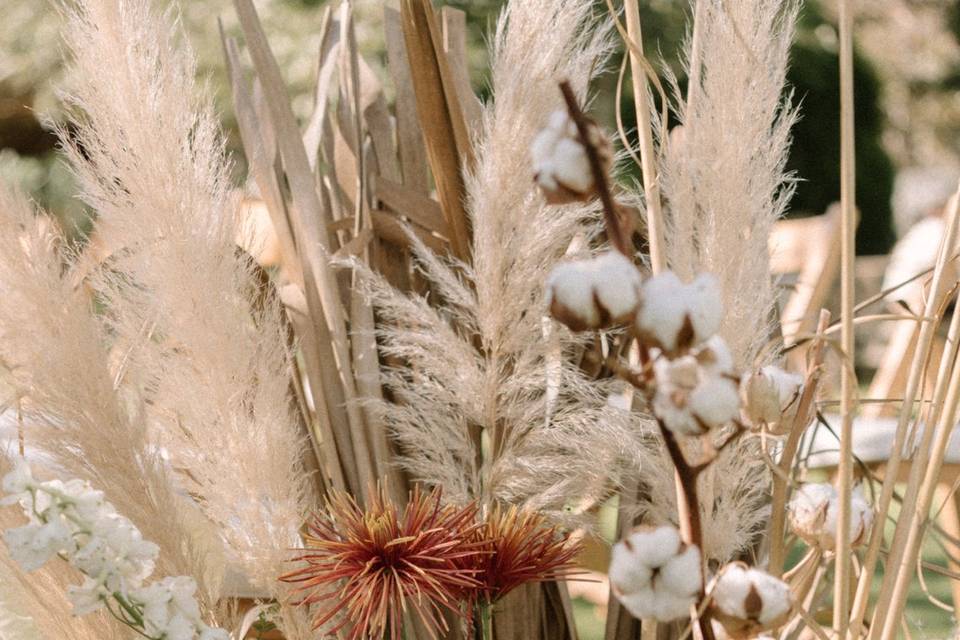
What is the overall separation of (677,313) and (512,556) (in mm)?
209

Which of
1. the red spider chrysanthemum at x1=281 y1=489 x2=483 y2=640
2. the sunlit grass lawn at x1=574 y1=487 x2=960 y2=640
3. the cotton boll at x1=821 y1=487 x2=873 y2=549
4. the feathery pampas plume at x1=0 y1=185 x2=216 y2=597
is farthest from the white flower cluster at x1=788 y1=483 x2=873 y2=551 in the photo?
the sunlit grass lawn at x1=574 y1=487 x2=960 y2=640

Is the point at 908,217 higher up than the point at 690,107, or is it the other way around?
the point at 690,107

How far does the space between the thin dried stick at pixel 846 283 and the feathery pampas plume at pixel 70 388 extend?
26 centimetres

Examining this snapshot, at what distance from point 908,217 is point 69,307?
6.91 m

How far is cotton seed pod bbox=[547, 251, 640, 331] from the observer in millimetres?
260

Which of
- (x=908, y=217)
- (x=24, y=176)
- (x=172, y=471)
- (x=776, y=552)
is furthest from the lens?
(x=908, y=217)

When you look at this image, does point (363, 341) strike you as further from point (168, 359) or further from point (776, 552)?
point (776, 552)

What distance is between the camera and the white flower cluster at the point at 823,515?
385mm

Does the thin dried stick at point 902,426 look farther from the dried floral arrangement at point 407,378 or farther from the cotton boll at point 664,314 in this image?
the cotton boll at point 664,314

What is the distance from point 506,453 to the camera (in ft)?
1.56

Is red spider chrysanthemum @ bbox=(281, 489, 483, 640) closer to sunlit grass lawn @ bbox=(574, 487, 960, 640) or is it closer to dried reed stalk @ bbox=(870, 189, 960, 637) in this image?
dried reed stalk @ bbox=(870, 189, 960, 637)

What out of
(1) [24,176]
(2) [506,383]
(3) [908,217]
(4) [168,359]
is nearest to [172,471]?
(4) [168,359]

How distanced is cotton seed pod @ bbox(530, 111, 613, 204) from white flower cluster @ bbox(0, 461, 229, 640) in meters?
0.19

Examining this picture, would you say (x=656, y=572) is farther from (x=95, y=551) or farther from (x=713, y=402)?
(x=95, y=551)
